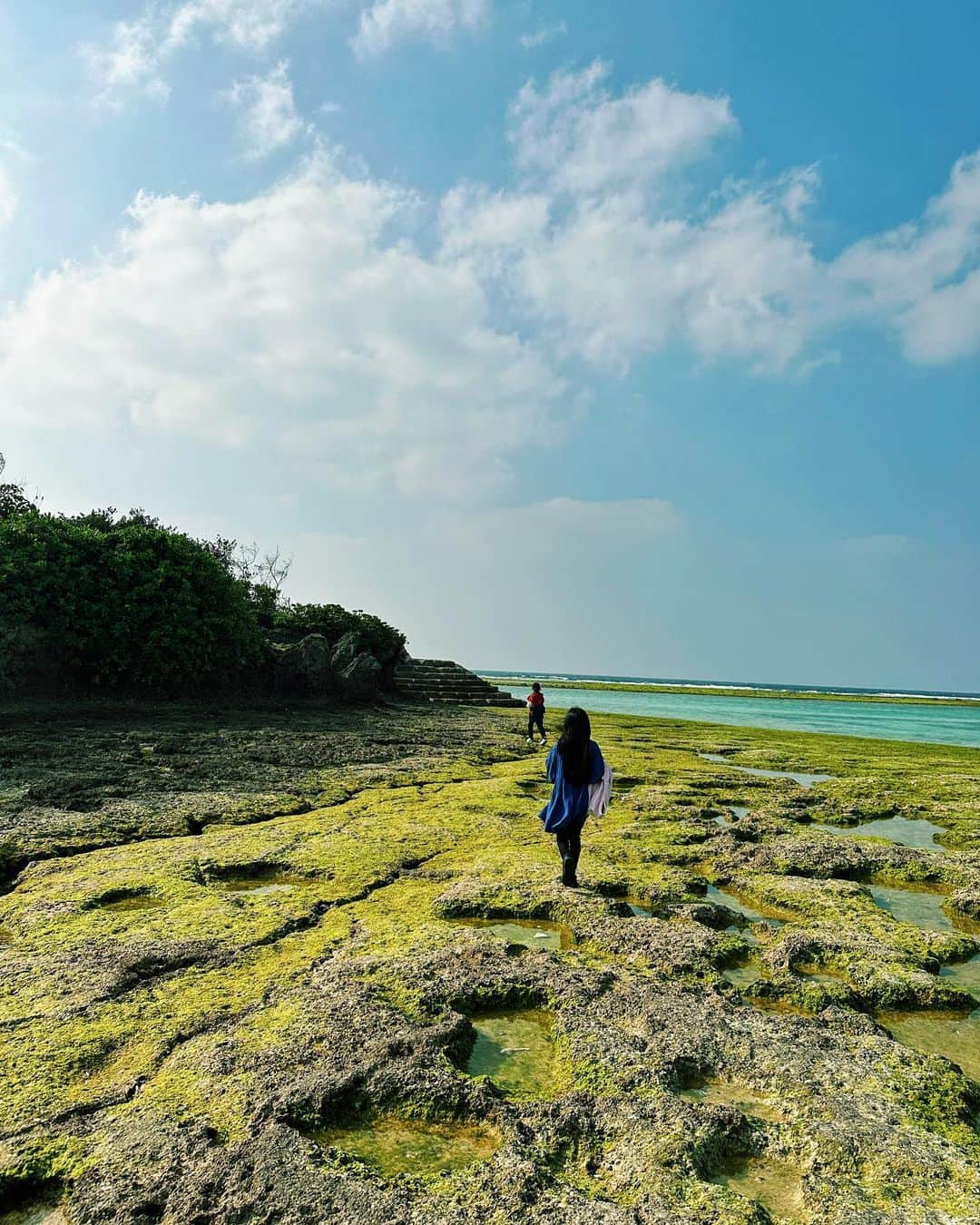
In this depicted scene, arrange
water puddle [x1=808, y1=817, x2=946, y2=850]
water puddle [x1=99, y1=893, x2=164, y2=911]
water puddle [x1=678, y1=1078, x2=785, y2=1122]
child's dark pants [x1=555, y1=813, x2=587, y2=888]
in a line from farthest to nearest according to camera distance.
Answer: water puddle [x1=808, y1=817, x2=946, y2=850]
child's dark pants [x1=555, y1=813, x2=587, y2=888]
water puddle [x1=99, y1=893, x2=164, y2=911]
water puddle [x1=678, y1=1078, x2=785, y2=1122]

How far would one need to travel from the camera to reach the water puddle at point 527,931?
514 centimetres

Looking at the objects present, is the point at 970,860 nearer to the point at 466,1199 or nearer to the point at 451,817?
the point at 451,817

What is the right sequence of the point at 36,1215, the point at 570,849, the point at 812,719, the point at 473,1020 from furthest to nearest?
the point at 812,719 → the point at 570,849 → the point at 473,1020 → the point at 36,1215

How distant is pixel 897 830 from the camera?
9672 millimetres

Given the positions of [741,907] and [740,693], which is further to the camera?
[740,693]

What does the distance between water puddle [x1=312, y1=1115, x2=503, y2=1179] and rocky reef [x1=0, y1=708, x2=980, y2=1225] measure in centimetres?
1

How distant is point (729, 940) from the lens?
16.8 feet

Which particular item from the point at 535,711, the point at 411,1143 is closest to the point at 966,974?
the point at 411,1143

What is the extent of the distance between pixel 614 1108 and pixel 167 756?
10.9 metres

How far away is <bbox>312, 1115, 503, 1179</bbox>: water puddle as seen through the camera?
111 inches

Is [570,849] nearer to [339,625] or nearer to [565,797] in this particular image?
[565,797]

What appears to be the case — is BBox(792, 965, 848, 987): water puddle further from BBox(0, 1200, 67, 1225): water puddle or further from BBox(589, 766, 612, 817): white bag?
BBox(0, 1200, 67, 1225): water puddle

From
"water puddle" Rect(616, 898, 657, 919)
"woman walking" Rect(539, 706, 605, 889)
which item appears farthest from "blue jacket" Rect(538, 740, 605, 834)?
"water puddle" Rect(616, 898, 657, 919)

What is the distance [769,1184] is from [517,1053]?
1354 mm
